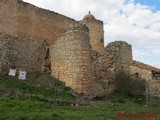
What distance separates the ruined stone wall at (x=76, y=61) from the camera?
18.3 m

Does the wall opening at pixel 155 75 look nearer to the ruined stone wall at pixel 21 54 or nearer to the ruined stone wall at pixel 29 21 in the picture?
the ruined stone wall at pixel 21 54

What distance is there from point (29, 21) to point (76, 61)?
11.5 meters

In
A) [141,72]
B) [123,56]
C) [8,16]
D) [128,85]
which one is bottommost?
[128,85]

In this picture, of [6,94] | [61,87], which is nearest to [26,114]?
[6,94]

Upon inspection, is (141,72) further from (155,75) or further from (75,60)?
(75,60)

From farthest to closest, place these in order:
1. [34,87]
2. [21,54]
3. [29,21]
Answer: [29,21]
[21,54]
[34,87]

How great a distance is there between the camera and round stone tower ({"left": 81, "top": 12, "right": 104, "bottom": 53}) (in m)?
32.8

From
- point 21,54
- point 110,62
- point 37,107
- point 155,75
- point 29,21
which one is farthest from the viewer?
point 29,21

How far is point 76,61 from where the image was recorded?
61.1 ft

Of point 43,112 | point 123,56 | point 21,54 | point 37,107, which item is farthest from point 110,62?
point 43,112

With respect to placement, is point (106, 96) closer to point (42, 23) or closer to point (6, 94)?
point (6, 94)

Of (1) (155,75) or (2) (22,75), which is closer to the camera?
(2) (22,75)

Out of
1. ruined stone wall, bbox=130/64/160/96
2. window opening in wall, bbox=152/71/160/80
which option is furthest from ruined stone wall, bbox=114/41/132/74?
window opening in wall, bbox=152/71/160/80

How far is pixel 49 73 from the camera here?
20.8 m
